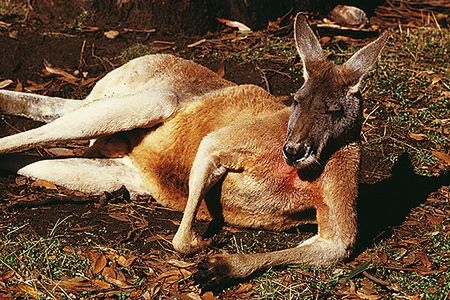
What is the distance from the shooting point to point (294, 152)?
176 inches

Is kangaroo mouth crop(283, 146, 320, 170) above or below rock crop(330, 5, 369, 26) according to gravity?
above

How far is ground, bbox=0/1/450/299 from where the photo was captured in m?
4.53

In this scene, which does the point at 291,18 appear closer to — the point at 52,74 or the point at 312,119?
the point at 52,74

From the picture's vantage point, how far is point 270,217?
193 inches

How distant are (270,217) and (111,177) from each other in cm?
122

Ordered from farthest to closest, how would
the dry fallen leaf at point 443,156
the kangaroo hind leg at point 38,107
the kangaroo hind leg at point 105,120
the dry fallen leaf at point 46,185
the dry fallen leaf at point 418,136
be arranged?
1. the dry fallen leaf at point 418,136
2. the dry fallen leaf at point 443,156
3. the kangaroo hind leg at point 38,107
4. the dry fallen leaf at point 46,185
5. the kangaroo hind leg at point 105,120

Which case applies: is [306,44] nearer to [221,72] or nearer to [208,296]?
[208,296]

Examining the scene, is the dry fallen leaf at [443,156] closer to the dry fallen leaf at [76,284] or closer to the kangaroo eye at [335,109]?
the kangaroo eye at [335,109]

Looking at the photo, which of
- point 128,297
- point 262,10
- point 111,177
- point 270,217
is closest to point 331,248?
point 270,217

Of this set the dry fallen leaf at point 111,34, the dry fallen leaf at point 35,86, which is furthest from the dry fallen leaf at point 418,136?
the dry fallen leaf at point 35,86

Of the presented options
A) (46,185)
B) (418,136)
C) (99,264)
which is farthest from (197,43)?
(99,264)

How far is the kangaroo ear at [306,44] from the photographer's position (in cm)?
485

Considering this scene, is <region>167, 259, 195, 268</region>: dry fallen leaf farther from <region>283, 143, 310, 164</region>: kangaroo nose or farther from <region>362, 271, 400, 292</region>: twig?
<region>362, 271, 400, 292</region>: twig

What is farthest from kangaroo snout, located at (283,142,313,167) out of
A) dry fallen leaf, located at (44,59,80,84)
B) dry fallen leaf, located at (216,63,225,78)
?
dry fallen leaf, located at (44,59,80,84)
